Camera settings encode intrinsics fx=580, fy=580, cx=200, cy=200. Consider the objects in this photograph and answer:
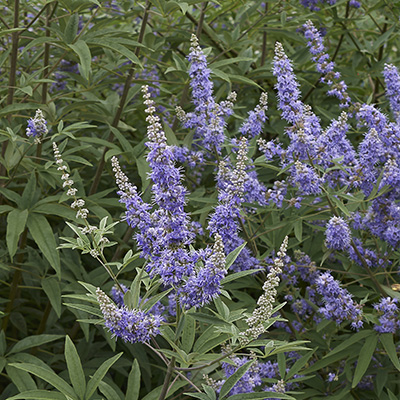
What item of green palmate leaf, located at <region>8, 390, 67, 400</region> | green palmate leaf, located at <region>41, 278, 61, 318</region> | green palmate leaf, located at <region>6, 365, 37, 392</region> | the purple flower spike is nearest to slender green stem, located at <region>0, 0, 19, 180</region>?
green palmate leaf, located at <region>41, 278, 61, 318</region>

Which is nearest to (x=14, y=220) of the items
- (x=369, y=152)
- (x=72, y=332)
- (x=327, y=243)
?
(x=72, y=332)

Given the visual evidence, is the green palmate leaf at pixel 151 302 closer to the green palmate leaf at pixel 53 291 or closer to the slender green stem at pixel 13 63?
the green palmate leaf at pixel 53 291

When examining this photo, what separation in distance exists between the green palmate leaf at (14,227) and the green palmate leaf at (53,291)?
0.52 metres

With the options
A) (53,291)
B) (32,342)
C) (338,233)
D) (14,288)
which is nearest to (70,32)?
(53,291)

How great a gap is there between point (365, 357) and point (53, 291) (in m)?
2.10

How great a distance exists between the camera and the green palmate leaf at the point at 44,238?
3.59m

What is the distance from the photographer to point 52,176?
4.22 metres

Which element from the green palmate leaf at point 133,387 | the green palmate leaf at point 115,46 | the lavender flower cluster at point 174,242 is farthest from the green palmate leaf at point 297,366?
the green palmate leaf at point 115,46

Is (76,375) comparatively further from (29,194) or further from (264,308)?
(29,194)

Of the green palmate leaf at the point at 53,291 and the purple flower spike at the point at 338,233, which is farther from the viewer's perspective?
the green palmate leaf at the point at 53,291

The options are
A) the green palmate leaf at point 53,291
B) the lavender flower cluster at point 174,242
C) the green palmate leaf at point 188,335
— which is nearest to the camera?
the lavender flower cluster at point 174,242

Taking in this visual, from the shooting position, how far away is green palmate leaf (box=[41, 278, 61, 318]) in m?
3.88

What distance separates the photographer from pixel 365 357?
3555mm

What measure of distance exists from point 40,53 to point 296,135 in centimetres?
258
